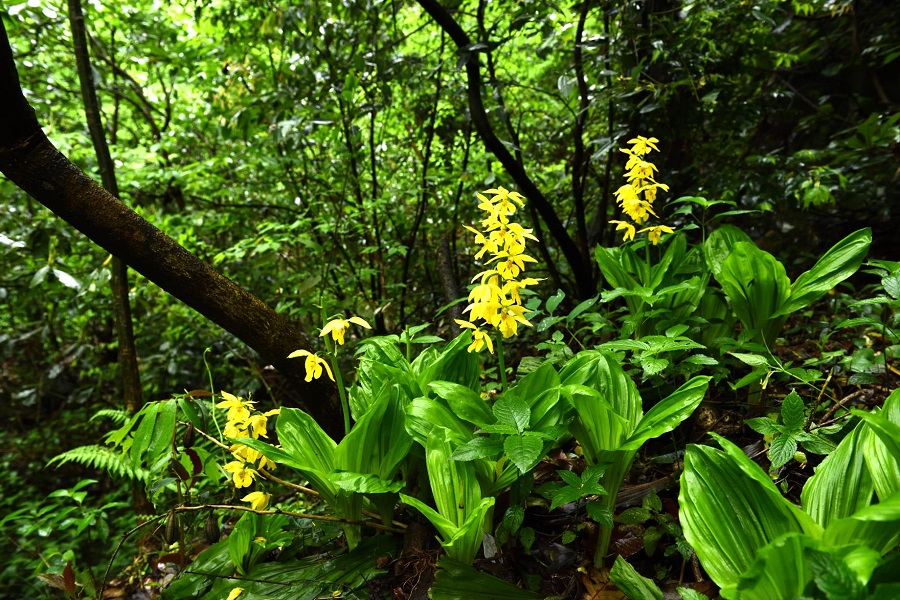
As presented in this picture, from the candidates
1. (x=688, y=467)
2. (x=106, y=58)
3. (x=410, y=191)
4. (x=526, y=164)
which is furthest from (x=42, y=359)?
(x=688, y=467)

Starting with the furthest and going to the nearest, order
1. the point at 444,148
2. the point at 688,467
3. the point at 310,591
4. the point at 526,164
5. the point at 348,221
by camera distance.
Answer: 1. the point at 526,164
2. the point at 444,148
3. the point at 348,221
4. the point at 310,591
5. the point at 688,467

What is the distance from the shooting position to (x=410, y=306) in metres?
4.09

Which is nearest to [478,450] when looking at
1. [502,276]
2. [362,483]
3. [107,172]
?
[362,483]

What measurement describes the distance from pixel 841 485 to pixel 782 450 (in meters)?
0.19

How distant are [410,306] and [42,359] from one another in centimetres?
432

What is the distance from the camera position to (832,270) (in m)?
1.63

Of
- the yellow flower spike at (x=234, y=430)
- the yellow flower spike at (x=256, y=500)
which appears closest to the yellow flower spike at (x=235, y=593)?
the yellow flower spike at (x=256, y=500)

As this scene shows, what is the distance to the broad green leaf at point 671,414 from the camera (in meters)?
1.21

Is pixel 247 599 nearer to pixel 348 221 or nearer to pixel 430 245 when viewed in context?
pixel 348 221

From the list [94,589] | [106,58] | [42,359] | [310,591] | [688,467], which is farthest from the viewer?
[42,359]

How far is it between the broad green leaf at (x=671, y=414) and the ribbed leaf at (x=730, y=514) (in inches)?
6.7

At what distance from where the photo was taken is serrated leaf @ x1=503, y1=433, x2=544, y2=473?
1.06 m

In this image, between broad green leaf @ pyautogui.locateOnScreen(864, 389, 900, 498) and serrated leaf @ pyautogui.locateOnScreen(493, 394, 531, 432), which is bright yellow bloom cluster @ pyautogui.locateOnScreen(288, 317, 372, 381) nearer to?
serrated leaf @ pyautogui.locateOnScreen(493, 394, 531, 432)

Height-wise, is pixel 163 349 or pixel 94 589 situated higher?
pixel 163 349
